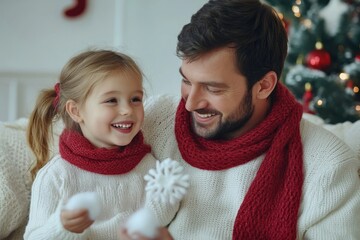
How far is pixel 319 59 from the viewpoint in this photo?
2928 mm

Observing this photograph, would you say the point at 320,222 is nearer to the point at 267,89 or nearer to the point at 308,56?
the point at 267,89

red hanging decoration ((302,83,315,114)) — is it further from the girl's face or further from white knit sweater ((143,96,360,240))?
the girl's face

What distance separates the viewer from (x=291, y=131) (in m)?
1.60

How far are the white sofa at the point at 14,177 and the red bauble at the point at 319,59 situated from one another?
3.75 ft

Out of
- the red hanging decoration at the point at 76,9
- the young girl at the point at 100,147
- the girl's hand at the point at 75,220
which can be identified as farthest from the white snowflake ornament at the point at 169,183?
the red hanging decoration at the point at 76,9

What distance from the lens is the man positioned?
151 cm

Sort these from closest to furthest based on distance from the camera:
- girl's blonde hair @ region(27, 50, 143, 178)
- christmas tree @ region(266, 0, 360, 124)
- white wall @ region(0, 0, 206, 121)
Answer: girl's blonde hair @ region(27, 50, 143, 178)
christmas tree @ region(266, 0, 360, 124)
white wall @ region(0, 0, 206, 121)

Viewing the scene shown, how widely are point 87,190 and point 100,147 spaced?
0.13 meters

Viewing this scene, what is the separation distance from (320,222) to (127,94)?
23.2 inches

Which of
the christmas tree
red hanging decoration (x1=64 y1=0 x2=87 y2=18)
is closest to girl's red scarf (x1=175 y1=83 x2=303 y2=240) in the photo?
the christmas tree

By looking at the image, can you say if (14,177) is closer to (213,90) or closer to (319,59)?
(213,90)

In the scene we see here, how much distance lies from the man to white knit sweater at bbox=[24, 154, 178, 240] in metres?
0.13

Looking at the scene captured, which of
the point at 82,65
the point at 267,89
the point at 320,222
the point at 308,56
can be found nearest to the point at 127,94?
the point at 82,65

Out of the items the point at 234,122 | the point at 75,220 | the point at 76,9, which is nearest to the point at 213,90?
the point at 234,122
